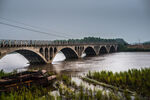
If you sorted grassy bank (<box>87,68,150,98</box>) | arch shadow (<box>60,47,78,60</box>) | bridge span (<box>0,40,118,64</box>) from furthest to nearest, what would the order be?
arch shadow (<box>60,47,78,60</box>), bridge span (<box>0,40,118,64</box>), grassy bank (<box>87,68,150,98</box>)

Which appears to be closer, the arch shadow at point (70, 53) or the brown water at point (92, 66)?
the brown water at point (92, 66)

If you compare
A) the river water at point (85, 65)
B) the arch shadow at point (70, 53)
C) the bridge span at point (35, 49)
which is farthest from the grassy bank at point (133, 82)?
the arch shadow at point (70, 53)

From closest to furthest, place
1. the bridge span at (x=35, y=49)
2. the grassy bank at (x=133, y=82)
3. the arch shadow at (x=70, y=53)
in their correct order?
the grassy bank at (x=133, y=82) < the bridge span at (x=35, y=49) < the arch shadow at (x=70, y=53)

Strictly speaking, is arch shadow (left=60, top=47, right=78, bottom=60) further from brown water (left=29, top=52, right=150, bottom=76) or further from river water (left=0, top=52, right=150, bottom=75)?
brown water (left=29, top=52, right=150, bottom=76)

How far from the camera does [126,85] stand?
21094mm

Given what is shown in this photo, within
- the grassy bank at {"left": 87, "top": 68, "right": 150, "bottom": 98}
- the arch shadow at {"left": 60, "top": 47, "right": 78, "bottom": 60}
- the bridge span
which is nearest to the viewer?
the grassy bank at {"left": 87, "top": 68, "right": 150, "bottom": 98}

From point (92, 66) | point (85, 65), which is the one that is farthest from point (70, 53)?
point (92, 66)

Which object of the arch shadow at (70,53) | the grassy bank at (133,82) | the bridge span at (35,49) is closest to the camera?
the grassy bank at (133,82)

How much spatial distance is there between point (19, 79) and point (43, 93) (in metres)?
4.49

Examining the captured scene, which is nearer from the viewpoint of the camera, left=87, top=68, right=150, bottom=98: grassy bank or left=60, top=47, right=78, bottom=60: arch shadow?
left=87, top=68, right=150, bottom=98: grassy bank

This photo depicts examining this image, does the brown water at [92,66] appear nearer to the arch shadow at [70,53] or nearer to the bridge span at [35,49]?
the bridge span at [35,49]

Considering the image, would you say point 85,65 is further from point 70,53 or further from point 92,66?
point 70,53

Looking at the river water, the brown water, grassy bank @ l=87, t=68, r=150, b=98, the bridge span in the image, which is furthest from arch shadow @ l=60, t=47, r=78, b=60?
grassy bank @ l=87, t=68, r=150, b=98

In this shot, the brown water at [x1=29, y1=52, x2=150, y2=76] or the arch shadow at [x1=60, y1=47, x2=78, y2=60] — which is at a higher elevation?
the arch shadow at [x1=60, y1=47, x2=78, y2=60]
